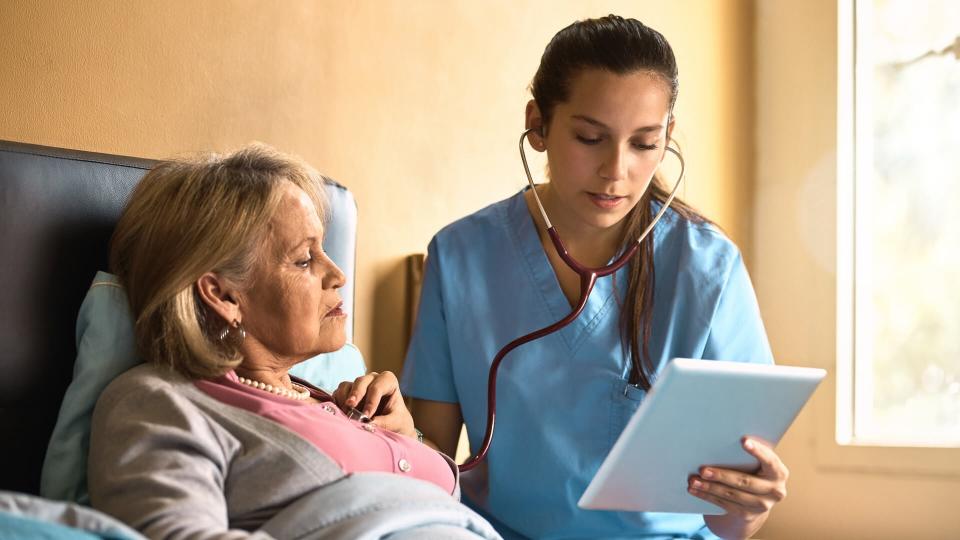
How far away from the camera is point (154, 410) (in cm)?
110

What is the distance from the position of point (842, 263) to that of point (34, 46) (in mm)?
1979

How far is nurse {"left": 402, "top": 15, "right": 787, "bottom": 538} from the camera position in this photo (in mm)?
1547

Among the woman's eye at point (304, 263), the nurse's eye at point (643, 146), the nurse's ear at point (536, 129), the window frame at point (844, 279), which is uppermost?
the nurse's ear at point (536, 129)

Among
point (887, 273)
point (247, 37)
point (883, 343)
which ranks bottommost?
point (883, 343)

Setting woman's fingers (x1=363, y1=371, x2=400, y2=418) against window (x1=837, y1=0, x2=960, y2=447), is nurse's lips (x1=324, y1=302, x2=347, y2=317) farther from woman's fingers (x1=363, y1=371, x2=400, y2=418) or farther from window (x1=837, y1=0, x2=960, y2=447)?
window (x1=837, y1=0, x2=960, y2=447)

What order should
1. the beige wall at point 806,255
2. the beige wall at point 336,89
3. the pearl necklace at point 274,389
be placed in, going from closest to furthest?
the pearl necklace at point 274,389 → the beige wall at point 336,89 → the beige wall at point 806,255

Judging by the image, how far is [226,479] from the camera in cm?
110

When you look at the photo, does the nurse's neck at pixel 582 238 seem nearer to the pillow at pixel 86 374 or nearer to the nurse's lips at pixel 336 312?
the nurse's lips at pixel 336 312

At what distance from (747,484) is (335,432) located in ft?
1.79

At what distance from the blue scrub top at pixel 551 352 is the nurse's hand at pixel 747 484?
181 millimetres

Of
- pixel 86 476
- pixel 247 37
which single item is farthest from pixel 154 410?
pixel 247 37

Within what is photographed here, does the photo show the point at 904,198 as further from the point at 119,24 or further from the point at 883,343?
the point at 119,24

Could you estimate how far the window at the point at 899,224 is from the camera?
2633 mm

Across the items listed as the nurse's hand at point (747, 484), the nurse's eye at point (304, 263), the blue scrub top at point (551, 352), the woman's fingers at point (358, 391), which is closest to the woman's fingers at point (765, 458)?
the nurse's hand at point (747, 484)
